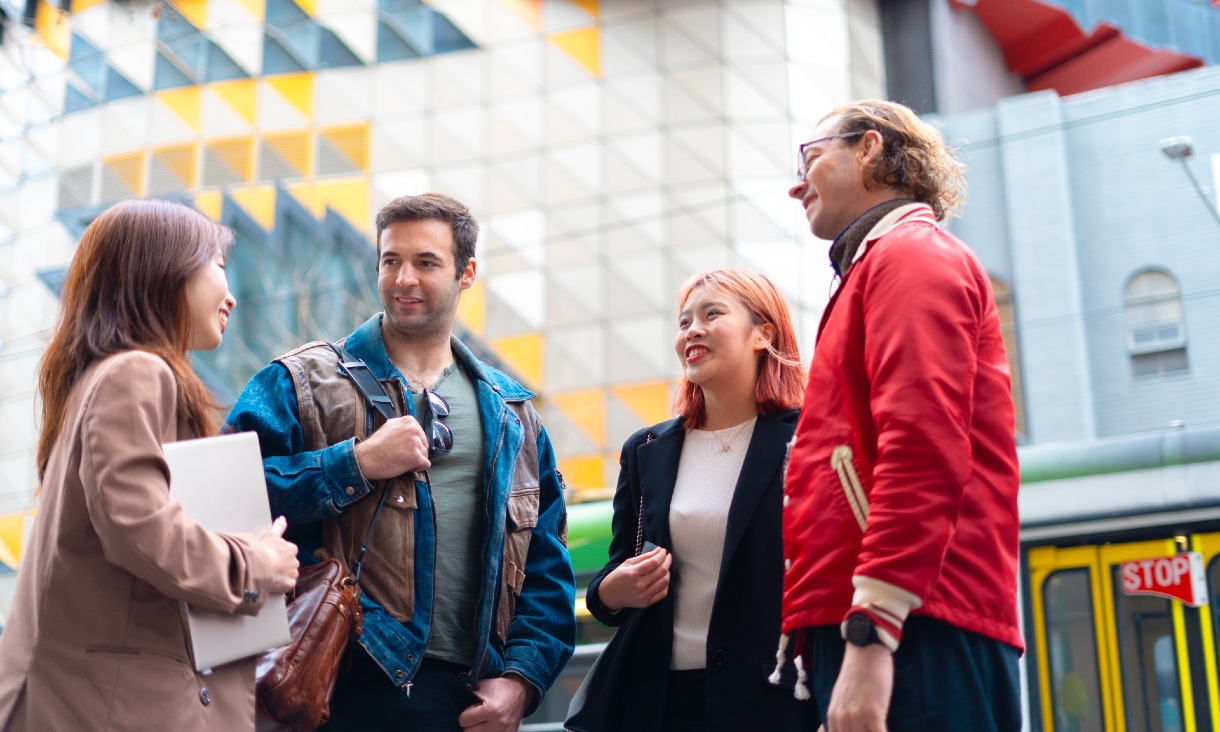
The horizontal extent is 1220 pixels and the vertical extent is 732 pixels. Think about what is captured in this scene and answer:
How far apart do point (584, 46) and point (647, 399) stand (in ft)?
19.8

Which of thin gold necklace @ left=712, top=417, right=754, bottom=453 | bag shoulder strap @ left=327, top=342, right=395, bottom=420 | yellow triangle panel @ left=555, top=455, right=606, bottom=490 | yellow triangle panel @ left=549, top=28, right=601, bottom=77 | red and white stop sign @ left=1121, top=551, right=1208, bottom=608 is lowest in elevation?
red and white stop sign @ left=1121, top=551, right=1208, bottom=608

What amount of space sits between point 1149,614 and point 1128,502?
0.64 m

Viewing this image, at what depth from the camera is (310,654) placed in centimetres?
287

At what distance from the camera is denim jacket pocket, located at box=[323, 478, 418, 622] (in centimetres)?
317

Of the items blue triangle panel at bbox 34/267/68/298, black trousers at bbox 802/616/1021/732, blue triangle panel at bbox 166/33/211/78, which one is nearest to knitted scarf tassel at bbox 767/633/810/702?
black trousers at bbox 802/616/1021/732

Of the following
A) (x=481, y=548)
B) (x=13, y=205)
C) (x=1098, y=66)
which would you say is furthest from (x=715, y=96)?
(x=481, y=548)

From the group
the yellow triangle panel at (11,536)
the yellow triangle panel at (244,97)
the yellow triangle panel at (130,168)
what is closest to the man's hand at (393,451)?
the yellow triangle panel at (11,536)

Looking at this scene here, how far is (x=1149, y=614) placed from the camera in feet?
20.4

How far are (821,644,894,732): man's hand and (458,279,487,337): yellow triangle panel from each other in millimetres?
18099

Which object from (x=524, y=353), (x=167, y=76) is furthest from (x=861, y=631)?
(x=167, y=76)

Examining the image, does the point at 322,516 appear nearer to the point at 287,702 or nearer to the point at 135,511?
the point at 287,702

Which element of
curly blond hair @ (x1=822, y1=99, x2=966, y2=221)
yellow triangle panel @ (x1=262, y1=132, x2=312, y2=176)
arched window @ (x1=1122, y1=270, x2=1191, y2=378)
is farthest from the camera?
yellow triangle panel @ (x1=262, y1=132, x2=312, y2=176)

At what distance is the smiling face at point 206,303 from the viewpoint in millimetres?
2676

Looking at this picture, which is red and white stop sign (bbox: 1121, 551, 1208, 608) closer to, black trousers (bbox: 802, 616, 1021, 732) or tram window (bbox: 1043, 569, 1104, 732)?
tram window (bbox: 1043, 569, 1104, 732)
